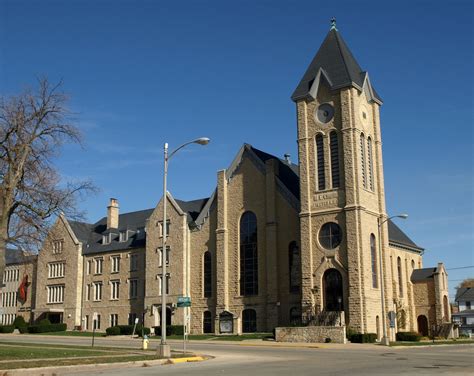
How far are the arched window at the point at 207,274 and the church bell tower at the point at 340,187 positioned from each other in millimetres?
12388

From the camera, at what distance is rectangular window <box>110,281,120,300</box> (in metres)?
65.9

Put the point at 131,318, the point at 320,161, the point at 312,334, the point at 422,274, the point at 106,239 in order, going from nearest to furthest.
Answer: the point at 312,334 → the point at 320,161 → the point at 422,274 → the point at 131,318 → the point at 106,239

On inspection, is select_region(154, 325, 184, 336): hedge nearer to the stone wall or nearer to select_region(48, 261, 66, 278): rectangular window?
the stone wall

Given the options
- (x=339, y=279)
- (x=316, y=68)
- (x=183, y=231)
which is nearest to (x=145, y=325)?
(x=183, y=231)

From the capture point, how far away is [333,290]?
47531 millimetres

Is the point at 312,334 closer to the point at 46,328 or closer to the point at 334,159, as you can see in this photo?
the point at 334,159

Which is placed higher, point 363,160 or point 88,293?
point 363,160

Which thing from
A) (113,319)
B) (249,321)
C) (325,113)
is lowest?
(249,321)

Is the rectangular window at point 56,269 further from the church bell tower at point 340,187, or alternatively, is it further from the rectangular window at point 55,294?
the church bell tower at point 340,187

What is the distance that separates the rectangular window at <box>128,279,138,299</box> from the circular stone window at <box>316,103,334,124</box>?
2757cm

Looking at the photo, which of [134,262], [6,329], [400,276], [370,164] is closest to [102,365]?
[370,164]

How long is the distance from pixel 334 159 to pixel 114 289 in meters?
30.6

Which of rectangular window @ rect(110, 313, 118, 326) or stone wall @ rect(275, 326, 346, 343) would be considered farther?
rectangular window @ rect(110, 313, 118, 326)

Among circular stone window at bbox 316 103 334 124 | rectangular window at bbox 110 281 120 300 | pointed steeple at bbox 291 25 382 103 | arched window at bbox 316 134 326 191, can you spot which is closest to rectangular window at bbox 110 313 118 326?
rectangular window at bbox 110 281 120 300
